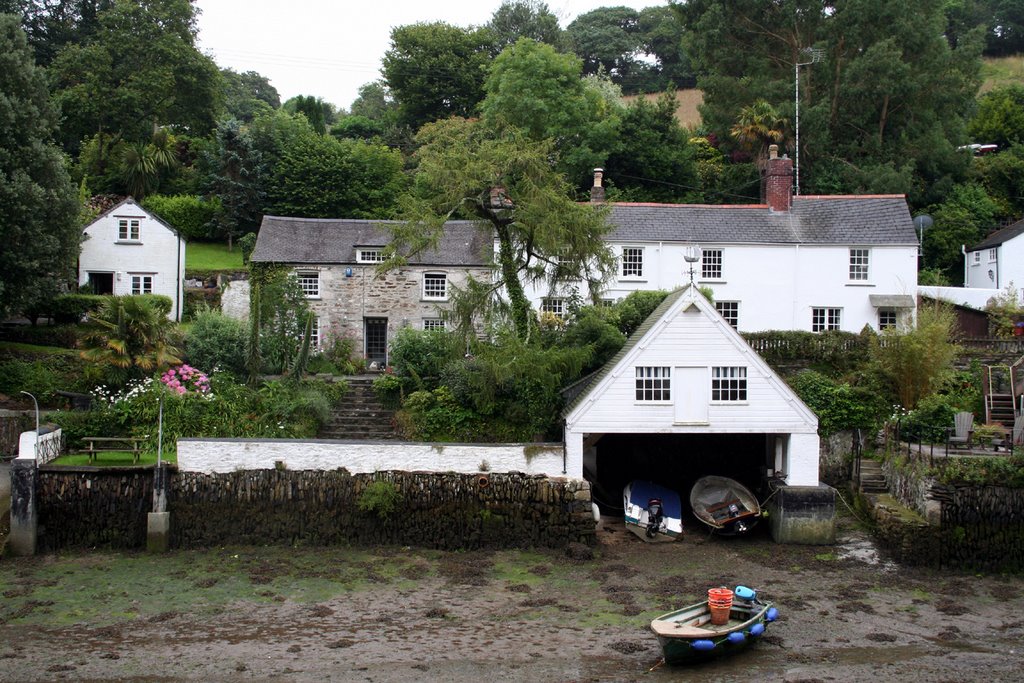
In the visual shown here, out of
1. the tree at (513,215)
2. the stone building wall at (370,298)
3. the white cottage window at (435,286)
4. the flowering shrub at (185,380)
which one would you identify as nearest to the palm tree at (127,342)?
the flowering shrub at (185,380)

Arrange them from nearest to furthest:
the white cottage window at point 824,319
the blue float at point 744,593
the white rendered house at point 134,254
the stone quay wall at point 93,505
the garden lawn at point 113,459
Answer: the blue float at point 744,593 → the stone quay wall at point 93,505 → the garden lawn at point 113,459 → the white cottage window at point 824,319 → the white rendered house at point 134,254

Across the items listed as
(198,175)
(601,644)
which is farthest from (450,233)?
(601,644)

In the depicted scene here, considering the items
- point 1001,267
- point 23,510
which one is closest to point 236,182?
point 23,510

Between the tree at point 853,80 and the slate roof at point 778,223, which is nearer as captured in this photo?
the slate roof at point 778,223

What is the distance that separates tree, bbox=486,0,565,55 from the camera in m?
62.5

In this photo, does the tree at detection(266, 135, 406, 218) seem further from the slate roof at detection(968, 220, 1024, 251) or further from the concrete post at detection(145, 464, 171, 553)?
the slate roof at detection(968, 220, 1024, 251)

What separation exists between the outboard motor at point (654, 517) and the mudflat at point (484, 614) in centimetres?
57

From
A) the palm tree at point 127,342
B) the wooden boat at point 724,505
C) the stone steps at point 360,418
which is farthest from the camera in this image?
the stone steps at point 360,418

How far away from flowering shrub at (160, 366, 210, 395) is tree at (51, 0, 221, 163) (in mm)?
25906

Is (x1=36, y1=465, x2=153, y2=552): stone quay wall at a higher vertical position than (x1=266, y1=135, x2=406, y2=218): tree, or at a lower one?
lower

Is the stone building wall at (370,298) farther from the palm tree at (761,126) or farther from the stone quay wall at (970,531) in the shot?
the stone quay wall at (970,531)

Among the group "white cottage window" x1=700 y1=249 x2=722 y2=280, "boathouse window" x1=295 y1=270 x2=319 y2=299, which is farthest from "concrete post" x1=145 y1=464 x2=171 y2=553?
"white cottage window" x1=700 y1=249 x2=722 y2=280

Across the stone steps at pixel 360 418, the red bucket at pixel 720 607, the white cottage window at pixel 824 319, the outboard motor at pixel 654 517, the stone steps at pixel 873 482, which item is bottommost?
the red bucket at pixel 720 607

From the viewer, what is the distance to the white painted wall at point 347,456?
24.2 m
